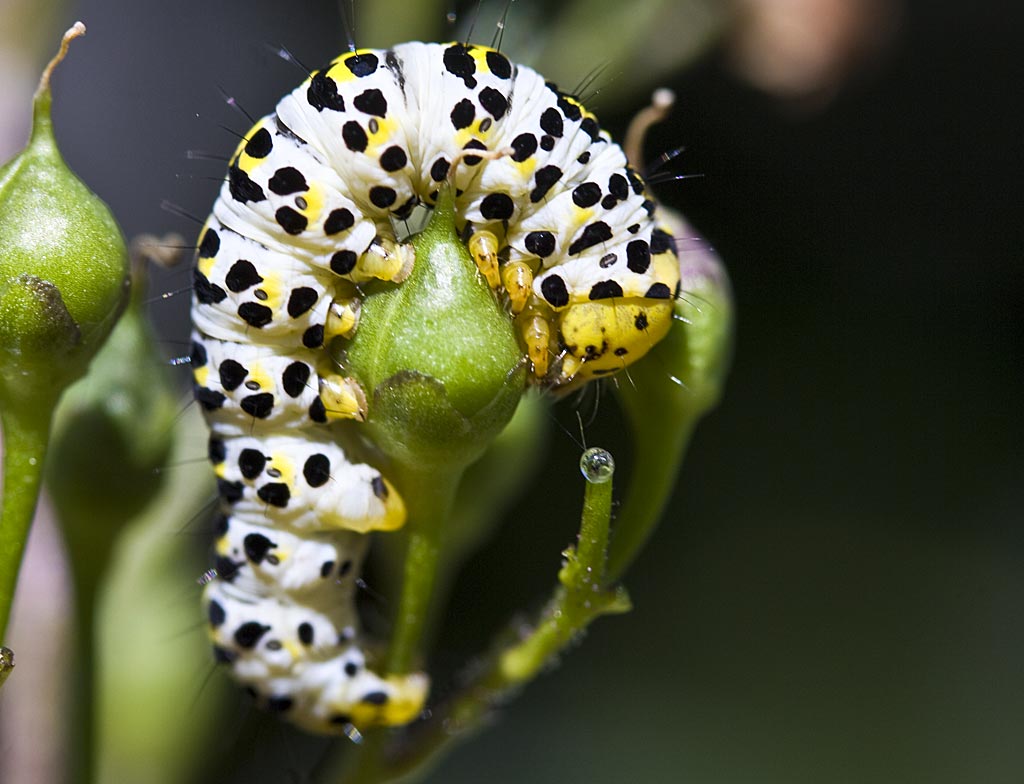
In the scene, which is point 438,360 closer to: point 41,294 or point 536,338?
point 536,338

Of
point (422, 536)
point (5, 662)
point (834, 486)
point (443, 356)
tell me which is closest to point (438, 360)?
point (443, 356)

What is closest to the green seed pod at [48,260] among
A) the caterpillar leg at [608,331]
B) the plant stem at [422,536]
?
the plant stem at [422,536]

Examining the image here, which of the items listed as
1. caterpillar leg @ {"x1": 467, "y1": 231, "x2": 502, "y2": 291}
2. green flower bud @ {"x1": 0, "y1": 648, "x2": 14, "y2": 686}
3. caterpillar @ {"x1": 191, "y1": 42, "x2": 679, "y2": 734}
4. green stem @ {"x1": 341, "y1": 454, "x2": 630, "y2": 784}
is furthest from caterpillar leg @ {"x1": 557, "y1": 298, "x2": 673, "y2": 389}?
green flower bud @ {"x1": 0, "y1": 648, "x2": 14, "y2": 686}

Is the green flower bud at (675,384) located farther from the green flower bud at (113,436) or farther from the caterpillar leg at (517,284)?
the green flower bud at (113,436)

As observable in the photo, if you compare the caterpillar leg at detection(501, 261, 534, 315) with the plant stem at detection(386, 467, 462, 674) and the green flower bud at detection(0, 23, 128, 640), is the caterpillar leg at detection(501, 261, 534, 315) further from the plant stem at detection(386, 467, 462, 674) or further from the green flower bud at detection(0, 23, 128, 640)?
the green flower bud at detection(0, 23, 128, 640)

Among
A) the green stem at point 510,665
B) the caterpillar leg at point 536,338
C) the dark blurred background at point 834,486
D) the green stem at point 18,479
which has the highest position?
the caterpillar leg at point 536,338

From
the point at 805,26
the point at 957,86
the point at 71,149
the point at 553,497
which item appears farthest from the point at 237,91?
the point at 805,26
